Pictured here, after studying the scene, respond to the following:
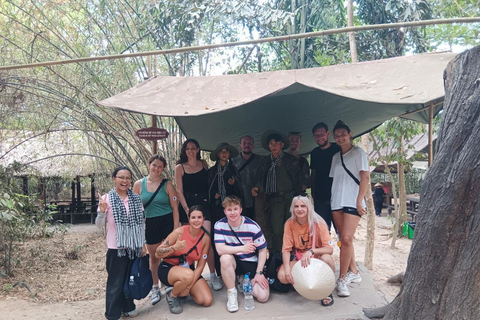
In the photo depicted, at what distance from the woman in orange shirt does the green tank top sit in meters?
1.01

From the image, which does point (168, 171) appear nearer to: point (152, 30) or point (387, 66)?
point (152, 30)

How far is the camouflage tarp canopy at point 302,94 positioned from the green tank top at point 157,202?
2.38 ft

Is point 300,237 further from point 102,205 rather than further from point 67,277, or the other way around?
point 67,277

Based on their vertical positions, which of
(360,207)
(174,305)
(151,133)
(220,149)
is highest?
(151,133)

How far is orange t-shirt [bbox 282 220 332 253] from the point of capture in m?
2.68

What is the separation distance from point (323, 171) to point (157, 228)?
1.47 m

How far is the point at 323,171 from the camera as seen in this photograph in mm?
3100

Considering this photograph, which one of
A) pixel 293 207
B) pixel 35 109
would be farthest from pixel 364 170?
pixel 35 109

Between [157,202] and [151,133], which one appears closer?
[157,202]

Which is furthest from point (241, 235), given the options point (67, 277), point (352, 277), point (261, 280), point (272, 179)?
point (67, 277)

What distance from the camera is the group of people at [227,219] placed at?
8.78 feet

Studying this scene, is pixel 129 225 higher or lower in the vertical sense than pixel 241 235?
higher

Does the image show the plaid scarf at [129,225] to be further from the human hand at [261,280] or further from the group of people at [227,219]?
the human hand at [261,280]

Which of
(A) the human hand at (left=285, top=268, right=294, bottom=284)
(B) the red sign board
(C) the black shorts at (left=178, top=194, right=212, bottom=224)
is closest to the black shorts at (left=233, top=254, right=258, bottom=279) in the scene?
(A) the human hand at (left=285, top=268, right=294, bottom=284)
